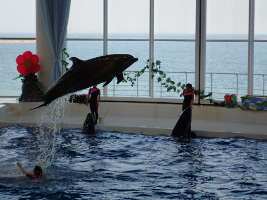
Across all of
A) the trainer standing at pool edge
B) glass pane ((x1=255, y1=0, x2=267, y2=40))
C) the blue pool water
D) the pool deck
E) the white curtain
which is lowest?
the blue pool water

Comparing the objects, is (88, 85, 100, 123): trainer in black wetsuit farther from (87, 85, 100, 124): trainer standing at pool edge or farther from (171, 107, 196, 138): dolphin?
(171, 107, 196, 138): dolphin

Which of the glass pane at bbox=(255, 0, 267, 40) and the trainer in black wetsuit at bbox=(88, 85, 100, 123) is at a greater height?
the glass pane at bbox=(255, 0, 267, 40)

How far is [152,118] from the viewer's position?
13.0 m

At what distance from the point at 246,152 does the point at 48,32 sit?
6.30 meters

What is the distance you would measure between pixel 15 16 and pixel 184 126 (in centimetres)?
4050

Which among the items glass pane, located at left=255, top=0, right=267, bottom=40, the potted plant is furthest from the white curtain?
glass pane, located at left=255, top=0, right=267, bottom=40

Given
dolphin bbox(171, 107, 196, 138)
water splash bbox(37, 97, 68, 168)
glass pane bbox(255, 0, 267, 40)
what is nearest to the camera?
water splash bbox(37, 97, 68, 168)

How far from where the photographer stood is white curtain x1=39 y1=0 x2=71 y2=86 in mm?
13766

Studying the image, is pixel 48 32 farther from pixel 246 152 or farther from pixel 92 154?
pixel 246 152

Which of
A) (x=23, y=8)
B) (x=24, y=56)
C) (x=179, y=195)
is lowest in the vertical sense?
(x=179, y=195)

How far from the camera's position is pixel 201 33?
13.3 metres

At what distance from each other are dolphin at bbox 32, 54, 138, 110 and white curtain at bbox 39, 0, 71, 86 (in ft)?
25.4

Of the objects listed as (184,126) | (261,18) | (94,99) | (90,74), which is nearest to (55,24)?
(94,99)

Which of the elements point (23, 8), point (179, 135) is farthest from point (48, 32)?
point (23, 8)
